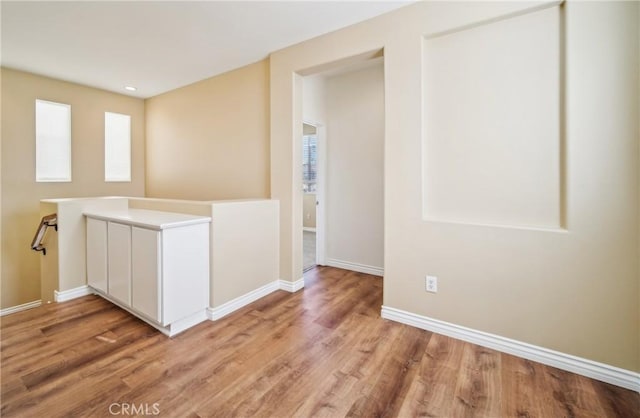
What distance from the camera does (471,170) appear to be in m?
2.12

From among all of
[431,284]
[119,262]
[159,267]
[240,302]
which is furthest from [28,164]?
[431,284]

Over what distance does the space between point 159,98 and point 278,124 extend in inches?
107

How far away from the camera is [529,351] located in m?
1.91

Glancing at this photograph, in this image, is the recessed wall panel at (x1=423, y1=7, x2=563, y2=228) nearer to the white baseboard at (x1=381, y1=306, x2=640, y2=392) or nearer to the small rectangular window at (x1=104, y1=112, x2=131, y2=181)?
the white baseboard at (x1=381, y1=306, x2=640, y2=392)

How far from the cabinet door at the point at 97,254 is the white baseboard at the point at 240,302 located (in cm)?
109

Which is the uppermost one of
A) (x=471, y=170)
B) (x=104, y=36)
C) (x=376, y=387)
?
(x=104, y=36)

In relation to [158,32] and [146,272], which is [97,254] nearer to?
[146,272]

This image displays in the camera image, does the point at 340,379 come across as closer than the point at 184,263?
Yes

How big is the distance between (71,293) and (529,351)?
3923mm

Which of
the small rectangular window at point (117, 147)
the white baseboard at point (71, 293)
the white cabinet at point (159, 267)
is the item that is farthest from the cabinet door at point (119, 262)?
the small rectangular window at point (117, 147)

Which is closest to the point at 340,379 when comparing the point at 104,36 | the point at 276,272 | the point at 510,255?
the point at 510,255

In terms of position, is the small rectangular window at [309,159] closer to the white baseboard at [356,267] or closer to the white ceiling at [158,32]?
the white baseboard at [356,267]

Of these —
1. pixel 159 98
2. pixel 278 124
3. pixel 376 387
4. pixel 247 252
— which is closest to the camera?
pixel 376 387

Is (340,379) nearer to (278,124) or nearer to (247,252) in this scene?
(247,252)
